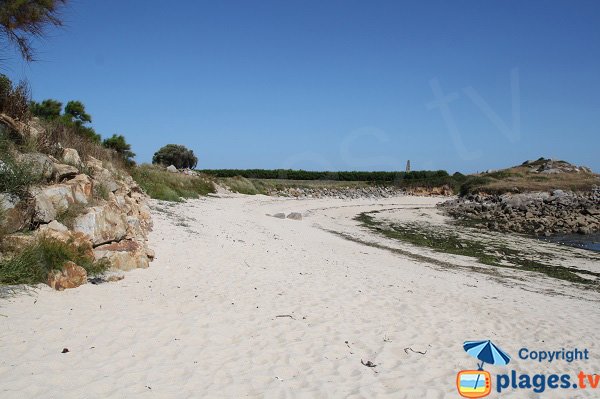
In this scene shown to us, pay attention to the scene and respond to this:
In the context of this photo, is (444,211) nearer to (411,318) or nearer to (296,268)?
(296,268)

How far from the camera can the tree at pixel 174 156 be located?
52.2 meters

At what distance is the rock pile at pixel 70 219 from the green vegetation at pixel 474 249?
11.7 meters

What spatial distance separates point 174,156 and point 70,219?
150 feet

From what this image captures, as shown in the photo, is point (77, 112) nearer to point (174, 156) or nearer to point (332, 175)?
point (174, 156)

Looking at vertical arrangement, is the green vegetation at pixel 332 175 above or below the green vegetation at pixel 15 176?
above

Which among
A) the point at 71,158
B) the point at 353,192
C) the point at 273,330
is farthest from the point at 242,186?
the point at 273,330

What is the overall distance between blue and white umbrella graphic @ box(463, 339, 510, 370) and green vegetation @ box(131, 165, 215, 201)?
19.4 metres

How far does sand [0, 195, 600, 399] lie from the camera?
4.77m

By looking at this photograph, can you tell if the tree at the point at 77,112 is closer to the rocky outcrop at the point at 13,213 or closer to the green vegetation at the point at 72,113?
the green vegetation at the point at 72,113

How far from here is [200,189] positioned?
34688 millimetres

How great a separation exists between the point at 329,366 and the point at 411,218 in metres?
26.5

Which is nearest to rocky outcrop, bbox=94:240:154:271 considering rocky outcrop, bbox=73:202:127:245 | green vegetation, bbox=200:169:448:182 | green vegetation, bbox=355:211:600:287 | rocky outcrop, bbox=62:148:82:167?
rocky outcrop, bbox=73:202:127:245

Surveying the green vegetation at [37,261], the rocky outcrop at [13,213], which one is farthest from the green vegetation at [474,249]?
the rocky outcrop at [13,213]

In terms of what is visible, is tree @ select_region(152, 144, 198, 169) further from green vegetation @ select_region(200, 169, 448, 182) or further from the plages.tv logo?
the plages.tv logo
